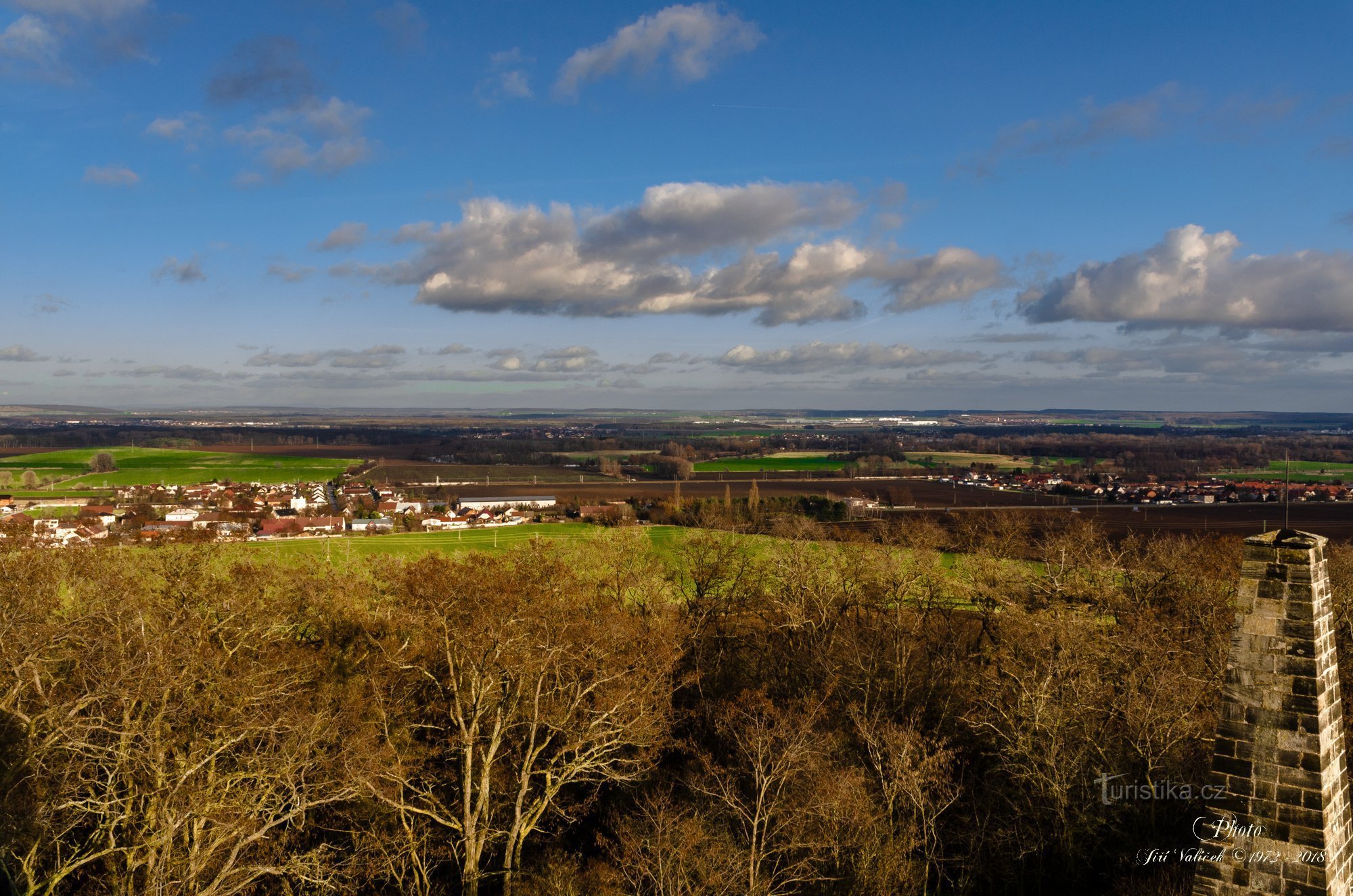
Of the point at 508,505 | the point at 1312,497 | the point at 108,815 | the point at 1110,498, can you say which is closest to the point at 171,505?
the point at 508,505

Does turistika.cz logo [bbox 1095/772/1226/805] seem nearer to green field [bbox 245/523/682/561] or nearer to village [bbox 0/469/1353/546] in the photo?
green field [bbox 245/523/682/561]

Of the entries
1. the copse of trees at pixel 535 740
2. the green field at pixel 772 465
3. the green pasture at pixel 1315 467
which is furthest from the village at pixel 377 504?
the green field at pixel 772 465

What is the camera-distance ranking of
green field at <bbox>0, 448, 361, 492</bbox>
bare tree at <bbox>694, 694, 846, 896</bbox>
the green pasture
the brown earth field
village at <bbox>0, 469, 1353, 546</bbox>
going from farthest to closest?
1. green field at <bbox>0, 448, 361, 492</bbox>
2. the green pasture
3. the brown earth field
4. village at <bbox>0, 469, 1353, 546</bbox>
5. bare tree at <bbox>694, 694, 846, 896</bbox>

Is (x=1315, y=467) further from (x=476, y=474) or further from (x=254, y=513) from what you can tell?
(x=254, y=513)

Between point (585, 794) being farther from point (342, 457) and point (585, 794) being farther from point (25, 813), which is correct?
point (342, 457)

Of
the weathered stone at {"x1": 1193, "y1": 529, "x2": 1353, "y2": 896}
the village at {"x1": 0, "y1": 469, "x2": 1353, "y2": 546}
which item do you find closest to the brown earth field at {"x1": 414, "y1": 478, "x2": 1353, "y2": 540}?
the village at {"x1": 0, "y1": 469, "x2": 1353, "y2": 546}

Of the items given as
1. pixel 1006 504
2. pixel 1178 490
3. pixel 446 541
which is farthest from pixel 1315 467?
pixel 446 541

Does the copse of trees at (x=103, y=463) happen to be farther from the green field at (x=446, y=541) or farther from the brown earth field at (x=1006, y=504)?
the green field at (x=446, y=541)
